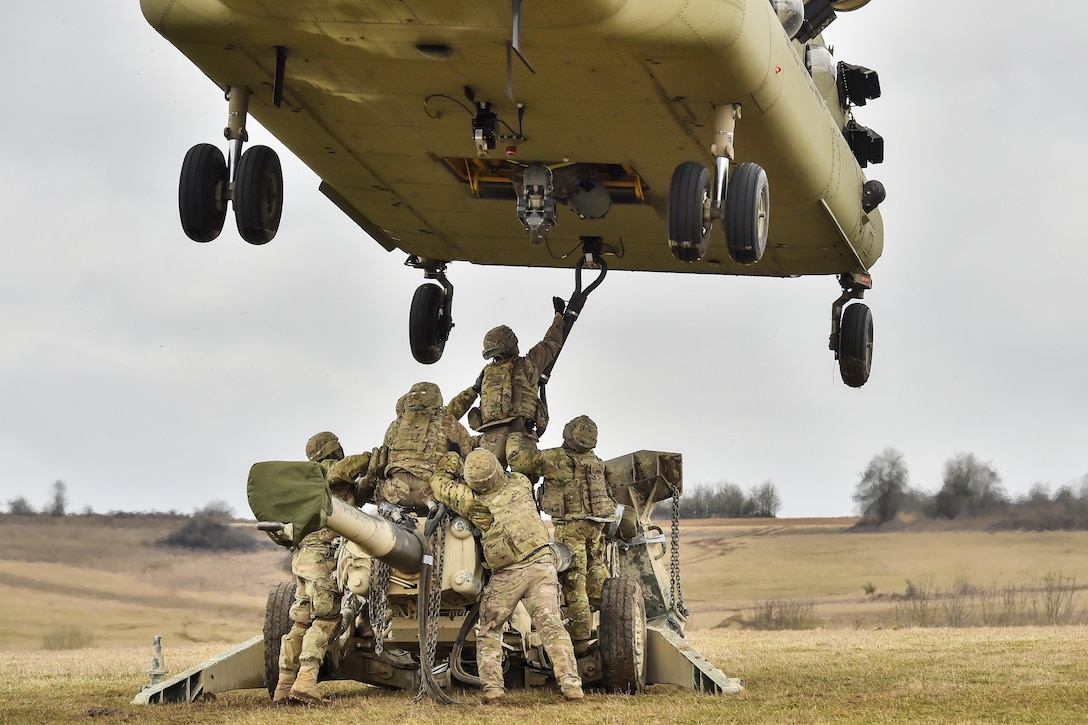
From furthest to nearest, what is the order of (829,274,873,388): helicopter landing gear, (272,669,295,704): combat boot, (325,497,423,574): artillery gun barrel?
(829,274,873,388): helicopter landing gear → (272,669,295,704): combat boot → (325,497,423,574): artillery gun barrel

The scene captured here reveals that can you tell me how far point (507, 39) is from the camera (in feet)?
29.3

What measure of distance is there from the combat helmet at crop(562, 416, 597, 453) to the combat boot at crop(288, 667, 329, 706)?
275cm

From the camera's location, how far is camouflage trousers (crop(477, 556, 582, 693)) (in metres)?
10.2

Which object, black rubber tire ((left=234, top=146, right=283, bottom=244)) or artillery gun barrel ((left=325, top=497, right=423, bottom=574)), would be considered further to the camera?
black rubber tire ((left=234, top=146, right=283, bottom=244))

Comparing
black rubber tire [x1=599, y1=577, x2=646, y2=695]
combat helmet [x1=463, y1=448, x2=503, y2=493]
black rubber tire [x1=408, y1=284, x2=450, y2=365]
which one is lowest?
black rubber tire [x1=599, y1=577, x2=646, y2=695]

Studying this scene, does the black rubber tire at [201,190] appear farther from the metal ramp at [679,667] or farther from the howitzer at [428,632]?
the metal ramp at [679,667]

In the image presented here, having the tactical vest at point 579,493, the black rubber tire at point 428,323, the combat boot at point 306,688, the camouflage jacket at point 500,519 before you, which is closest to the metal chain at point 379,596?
the combat boot at point 306,688

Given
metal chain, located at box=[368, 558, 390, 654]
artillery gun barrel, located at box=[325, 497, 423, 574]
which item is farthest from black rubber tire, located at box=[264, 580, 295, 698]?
artillery gun barrel, located at box=[325, 497, 423, 574]

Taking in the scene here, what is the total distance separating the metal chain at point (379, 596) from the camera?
1039 cm

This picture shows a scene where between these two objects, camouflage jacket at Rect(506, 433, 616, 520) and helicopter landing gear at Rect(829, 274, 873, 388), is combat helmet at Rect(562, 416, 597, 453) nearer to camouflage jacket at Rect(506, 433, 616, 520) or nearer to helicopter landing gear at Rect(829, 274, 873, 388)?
camouflage jacket at Rect(506, 433, 616, 520)

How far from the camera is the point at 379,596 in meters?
10.5

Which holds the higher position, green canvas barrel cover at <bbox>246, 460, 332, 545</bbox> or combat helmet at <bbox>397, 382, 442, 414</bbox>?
combat helmet at <bbox>397, 382, 442, 414</bbox>

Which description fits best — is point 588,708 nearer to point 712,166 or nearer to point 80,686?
point 712,166

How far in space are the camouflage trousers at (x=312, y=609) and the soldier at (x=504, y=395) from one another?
177 cm
